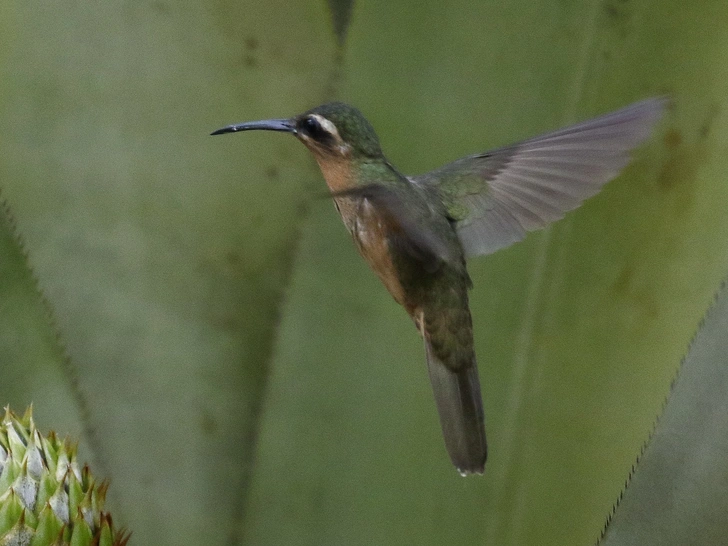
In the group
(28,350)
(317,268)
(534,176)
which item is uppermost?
(534,176)

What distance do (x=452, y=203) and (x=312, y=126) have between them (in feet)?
0.44

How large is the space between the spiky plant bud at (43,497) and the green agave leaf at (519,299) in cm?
18

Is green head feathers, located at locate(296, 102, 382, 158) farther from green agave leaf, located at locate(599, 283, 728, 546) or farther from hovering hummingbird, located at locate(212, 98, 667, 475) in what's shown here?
green agave leaf, located at locate(599, 283, 728, 546)

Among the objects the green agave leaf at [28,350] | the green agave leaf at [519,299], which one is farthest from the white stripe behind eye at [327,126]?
the green agave leaf at [28,350]

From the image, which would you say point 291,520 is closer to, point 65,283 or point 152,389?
point 152,389

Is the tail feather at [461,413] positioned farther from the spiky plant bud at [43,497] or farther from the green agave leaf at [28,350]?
the green agave leaf at [28,350]

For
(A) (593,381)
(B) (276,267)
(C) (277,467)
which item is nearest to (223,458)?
(C) (277,467)

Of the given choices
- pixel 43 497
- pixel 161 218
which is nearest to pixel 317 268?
pixel 161 218

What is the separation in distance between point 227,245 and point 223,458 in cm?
19

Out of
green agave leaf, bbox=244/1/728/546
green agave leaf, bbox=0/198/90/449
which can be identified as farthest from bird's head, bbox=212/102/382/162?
green agave leaf, bbox=0/198/90/449

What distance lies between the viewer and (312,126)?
41cm

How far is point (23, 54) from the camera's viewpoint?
63 cm

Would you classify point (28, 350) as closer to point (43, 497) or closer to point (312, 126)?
point (43, 497)

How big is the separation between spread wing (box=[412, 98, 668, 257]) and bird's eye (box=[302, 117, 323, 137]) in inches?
4.1
